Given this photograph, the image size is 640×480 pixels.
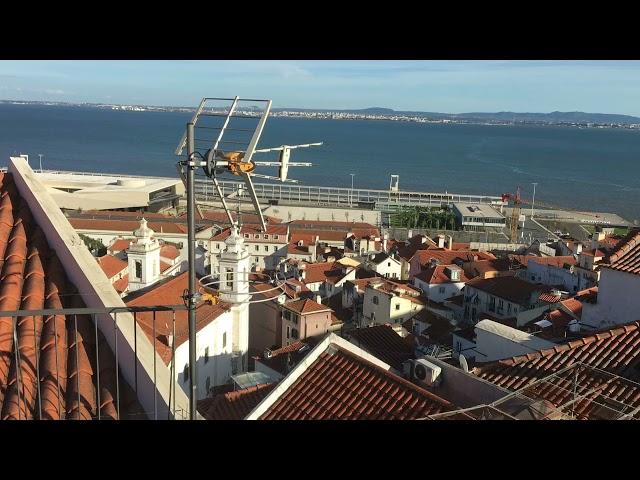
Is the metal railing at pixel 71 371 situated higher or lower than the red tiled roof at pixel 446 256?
higher

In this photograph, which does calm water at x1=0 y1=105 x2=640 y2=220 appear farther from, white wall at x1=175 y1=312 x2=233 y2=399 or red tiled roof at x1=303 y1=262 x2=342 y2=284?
white wall at x1=175 y1=312 x2=233 y2=399

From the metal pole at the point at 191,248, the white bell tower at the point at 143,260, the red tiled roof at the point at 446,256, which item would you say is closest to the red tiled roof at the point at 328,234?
the red tiled roof at the point at 446,256

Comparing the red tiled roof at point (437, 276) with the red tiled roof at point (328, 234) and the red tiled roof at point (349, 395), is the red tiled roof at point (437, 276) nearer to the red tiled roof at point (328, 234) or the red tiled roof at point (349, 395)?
the red tiled roof at point (328, 234)

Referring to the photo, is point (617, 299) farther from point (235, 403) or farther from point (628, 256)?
point (235, 403)

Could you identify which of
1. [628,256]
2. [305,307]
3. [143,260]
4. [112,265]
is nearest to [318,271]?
[305,307]
